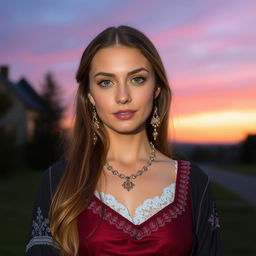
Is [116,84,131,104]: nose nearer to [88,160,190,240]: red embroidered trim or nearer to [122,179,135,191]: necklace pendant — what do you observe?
[122,179,135,191]: necklace pendant

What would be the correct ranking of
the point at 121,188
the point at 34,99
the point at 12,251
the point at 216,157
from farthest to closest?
1. the point at 34,99
2. the point at 216,157
3. the point at 12,251
4. the point at 121,188

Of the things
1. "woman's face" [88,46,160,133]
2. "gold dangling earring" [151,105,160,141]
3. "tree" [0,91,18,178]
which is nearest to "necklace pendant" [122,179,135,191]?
"woman's face" [88,46,160,133]

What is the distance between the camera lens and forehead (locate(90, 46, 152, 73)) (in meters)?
2.99

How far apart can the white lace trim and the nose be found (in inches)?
23.5

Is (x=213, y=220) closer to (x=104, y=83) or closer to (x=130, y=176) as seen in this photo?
(x=130, y=176)

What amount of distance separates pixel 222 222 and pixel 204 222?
8.19 meters

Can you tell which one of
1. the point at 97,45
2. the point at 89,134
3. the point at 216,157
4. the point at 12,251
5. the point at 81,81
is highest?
the point at 97,45

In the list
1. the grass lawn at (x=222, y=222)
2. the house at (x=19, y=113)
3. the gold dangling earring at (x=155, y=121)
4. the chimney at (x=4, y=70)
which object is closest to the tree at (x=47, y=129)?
the house at (x=19, y=113)

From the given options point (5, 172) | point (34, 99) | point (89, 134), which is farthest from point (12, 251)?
point (34, 99)

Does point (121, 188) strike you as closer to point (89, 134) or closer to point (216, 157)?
point (89, 134)

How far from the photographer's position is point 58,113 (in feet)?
179

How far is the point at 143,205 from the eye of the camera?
3012mm

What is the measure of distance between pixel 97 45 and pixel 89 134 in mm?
581

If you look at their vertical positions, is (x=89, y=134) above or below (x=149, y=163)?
above
